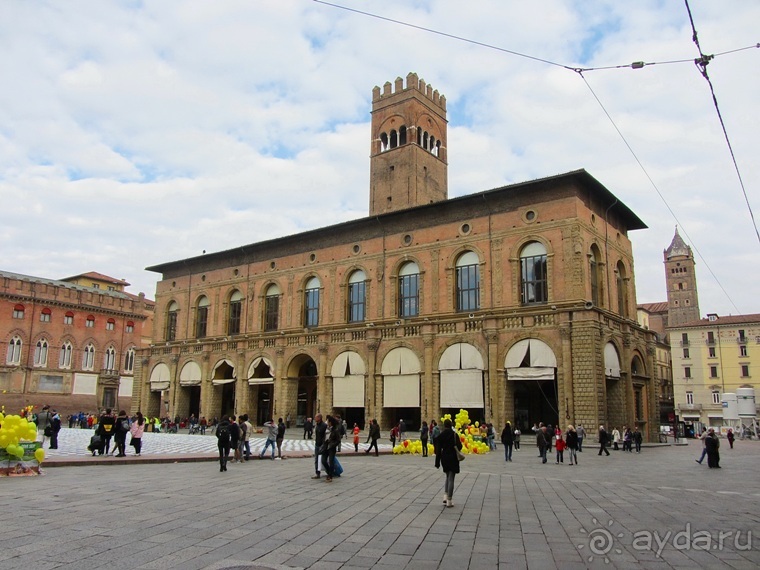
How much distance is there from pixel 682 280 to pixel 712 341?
32094 mm

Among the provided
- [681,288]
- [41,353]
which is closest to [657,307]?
[681,288]

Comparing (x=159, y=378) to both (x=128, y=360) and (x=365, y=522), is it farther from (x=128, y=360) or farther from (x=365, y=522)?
(x=365, y=522)

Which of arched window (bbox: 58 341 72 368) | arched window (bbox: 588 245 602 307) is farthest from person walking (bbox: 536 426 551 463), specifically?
arched window (bbox: 58 341 72 368)

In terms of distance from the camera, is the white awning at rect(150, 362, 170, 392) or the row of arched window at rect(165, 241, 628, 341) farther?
the white awning at rect(150, 362, 170, 392)

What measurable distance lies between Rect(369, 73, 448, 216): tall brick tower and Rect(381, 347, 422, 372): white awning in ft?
56.5

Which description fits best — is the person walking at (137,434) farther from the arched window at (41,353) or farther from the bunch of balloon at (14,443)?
the arched window at (41,353)

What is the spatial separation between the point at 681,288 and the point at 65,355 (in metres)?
90.3

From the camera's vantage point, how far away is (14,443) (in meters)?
13.5

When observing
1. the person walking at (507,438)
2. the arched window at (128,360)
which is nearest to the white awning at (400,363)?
the person walking at (507,438)

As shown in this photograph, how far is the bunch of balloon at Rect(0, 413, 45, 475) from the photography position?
13367mm

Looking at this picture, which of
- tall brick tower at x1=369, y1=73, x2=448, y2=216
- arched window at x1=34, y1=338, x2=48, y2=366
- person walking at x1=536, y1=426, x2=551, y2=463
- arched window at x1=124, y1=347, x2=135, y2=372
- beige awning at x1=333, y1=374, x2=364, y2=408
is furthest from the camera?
arched window at x1=124, y1=347, x2=135, y2=372

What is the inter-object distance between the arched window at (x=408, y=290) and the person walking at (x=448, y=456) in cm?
2575

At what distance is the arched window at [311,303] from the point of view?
138 ft

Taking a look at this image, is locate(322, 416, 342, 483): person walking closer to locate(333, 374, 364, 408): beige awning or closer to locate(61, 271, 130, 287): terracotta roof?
locate(333, 374, 364, 408): beige awning
